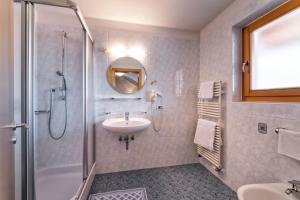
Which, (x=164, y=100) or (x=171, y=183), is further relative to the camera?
(x=164, y=100)

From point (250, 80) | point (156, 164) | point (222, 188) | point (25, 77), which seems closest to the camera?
point (25, 77)

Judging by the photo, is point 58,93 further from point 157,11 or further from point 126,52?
point 157,11

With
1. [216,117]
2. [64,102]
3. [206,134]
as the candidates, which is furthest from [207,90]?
[64,102]

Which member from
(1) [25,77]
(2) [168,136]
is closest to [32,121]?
(1) [25,77]

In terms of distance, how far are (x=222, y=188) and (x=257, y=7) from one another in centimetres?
214

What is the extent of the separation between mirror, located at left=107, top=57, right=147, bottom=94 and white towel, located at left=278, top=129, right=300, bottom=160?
1.80 metres

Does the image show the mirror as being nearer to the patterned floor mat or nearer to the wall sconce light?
the wall sconce light

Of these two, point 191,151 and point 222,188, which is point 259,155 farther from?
point 191,151

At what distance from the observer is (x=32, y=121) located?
1.16 metres

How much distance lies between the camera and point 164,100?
2.55 metres

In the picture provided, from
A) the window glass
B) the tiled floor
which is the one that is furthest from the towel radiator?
the window glass

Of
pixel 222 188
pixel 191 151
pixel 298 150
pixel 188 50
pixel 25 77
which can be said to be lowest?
pixel 222 188

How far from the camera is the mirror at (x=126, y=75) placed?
2355mm

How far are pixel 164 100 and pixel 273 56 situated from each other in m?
1.50
